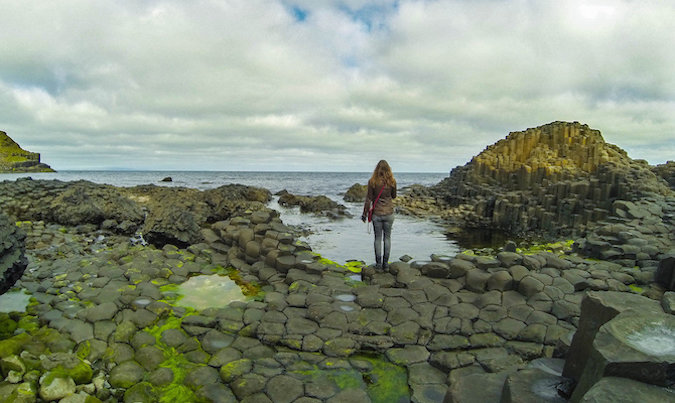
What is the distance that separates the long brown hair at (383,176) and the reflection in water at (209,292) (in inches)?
144

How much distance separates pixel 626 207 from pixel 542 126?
26.2 meters

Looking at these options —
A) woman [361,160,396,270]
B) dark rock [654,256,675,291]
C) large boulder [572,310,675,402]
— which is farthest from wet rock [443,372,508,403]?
dark rock [654,256,675,291]

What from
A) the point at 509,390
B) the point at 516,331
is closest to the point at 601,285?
the point at 516,331

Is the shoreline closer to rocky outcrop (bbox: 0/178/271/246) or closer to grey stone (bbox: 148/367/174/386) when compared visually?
grey stone (bbox: 148/367/174/386)

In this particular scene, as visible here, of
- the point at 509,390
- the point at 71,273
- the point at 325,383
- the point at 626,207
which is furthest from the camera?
the point at 626,207

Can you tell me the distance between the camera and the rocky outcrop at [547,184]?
18.1 m

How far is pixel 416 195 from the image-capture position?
3794cm

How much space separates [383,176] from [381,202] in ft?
1.95

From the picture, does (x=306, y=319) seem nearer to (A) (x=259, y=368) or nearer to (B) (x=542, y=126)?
(A) (x=259, y=368)

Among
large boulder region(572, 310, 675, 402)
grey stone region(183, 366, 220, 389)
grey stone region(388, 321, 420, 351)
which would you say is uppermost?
large boulder region(572, 310, 675, 402)

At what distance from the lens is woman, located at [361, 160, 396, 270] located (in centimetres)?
834

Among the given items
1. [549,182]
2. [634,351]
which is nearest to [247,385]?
[634,351]

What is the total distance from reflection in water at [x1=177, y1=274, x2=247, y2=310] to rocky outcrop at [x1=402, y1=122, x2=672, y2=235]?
53.7ft

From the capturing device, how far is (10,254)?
17.8 ft
